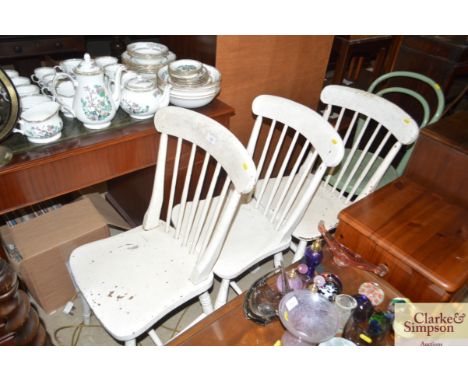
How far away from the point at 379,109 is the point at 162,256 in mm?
913

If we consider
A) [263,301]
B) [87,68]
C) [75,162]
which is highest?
[87,68]

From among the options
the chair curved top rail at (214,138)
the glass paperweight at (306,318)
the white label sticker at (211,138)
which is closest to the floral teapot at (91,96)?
the chair curved top rail at (214,138)

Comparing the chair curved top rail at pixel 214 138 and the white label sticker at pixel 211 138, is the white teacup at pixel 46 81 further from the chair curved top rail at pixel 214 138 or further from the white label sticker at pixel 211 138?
the white label sticker at pixel 211 138

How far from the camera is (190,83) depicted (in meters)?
1.28

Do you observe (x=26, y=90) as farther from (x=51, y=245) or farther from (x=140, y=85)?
(x=51, y=245)

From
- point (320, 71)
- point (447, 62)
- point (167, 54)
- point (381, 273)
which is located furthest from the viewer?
A: point (447, 62)

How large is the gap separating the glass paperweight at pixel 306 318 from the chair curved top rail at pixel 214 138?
0.96ft

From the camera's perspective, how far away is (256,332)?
0.84 metres

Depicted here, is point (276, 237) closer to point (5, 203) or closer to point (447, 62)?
point (5, 203)

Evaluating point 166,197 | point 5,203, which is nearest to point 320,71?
point 166,197

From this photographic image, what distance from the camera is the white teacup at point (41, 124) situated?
1.04 m

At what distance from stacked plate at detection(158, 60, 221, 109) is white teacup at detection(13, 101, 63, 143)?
1.30 ft

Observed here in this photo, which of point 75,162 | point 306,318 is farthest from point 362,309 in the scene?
point 75,162

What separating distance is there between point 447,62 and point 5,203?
106 inches
